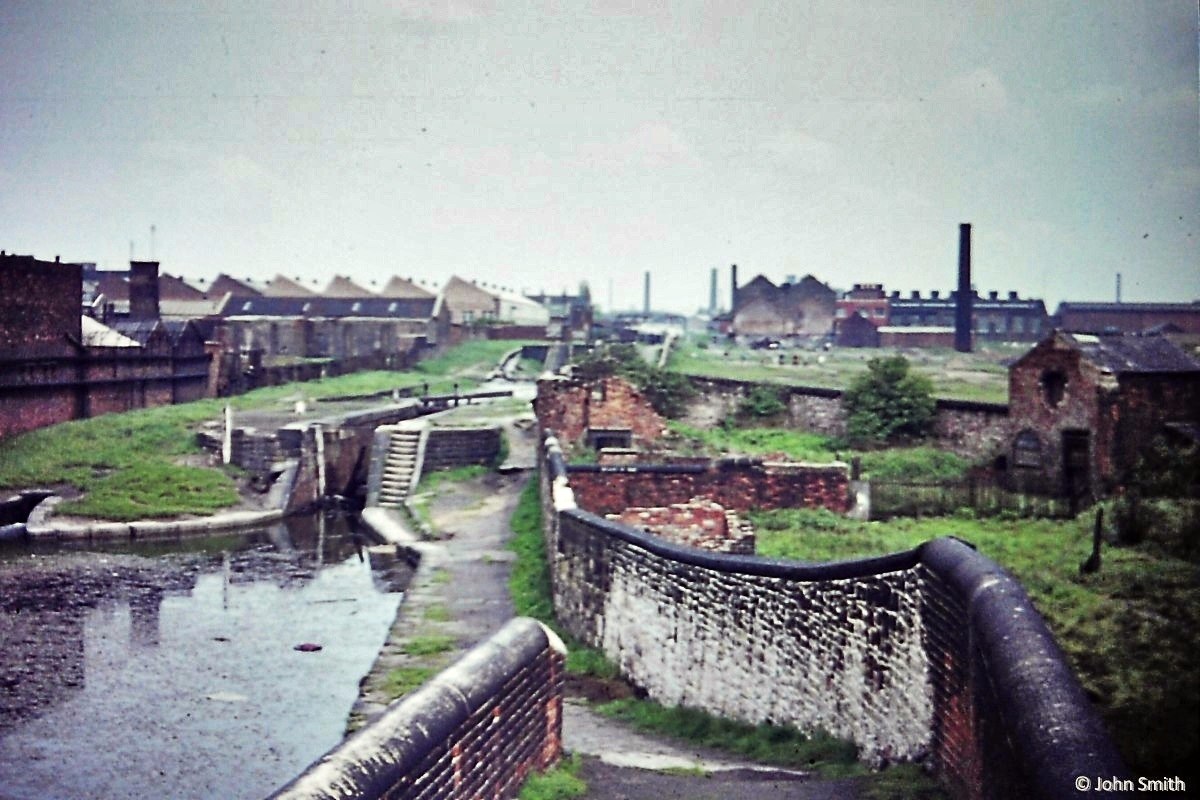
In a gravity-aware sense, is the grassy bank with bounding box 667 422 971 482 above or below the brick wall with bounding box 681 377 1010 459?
below

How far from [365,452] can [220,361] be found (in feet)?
31.8

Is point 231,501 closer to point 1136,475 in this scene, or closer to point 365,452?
point 365,452

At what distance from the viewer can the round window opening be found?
1827 cm

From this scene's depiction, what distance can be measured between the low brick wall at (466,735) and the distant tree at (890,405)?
50.5 ft

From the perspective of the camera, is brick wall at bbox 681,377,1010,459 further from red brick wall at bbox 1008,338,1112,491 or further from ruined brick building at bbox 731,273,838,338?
ruined brick building at bbox 731,273,838,338

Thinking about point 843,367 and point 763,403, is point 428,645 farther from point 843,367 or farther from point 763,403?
point 843,367

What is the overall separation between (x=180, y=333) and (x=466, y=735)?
28147mm

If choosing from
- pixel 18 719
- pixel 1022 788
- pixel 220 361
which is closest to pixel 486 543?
pixel 18 719

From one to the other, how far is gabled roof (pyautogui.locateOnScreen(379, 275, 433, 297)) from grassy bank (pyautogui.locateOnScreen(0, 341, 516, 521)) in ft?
144

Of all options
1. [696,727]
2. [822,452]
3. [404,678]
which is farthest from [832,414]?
[696,727]

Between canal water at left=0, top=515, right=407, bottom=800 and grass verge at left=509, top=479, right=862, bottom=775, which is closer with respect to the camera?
grass verge at left=509, top=479, right=862, bottom=775

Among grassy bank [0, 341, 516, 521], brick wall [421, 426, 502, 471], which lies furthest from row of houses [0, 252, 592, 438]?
brick wall [421, 426, 502, 471]

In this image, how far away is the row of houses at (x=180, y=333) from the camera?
2361cm

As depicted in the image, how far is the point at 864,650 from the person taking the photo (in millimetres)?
7328
